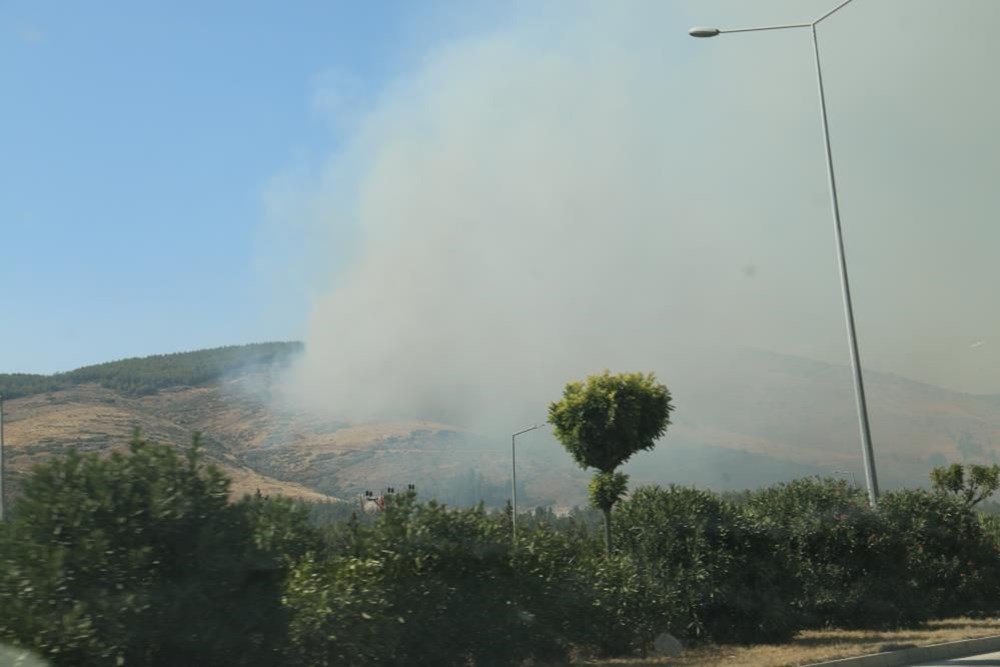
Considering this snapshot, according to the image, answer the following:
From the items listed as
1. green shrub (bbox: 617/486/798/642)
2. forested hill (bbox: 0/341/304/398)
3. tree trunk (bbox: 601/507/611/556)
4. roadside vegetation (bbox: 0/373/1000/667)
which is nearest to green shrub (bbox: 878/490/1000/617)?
roadside vegetation (bbox: 0/373/1000/667)

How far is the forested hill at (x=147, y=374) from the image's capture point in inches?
4107

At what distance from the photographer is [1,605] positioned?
7875 mm

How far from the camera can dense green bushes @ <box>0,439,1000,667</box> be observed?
813cm

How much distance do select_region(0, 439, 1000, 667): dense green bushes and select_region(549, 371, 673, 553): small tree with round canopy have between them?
1210 mm

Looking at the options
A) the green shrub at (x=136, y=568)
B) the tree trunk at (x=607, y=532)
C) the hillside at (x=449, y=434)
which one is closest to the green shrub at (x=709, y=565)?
the tree trunk at (x=607, y=532)

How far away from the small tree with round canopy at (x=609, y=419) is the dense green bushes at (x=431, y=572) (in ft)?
3.97

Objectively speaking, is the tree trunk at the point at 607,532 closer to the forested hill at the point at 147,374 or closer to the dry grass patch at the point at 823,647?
the dry grass patch at the point at 823,647

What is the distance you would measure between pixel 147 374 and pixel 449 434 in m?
40.3

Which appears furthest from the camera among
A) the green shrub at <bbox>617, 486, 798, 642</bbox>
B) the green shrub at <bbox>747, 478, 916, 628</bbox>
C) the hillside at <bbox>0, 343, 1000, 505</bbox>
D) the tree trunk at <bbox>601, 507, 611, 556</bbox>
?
the hillside at <bbox>0, 343, 1000, 505</bbox>

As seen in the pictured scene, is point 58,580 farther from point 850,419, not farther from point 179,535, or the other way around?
point 850,419

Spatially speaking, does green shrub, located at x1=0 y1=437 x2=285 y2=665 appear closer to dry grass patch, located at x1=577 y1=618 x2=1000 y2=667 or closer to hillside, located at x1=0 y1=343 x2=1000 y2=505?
dry grass patch, located at x1=577 y1=618 x2=1000 y2=667

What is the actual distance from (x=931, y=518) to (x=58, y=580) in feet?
48.7

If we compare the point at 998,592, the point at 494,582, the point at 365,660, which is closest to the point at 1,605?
the point at 365,660

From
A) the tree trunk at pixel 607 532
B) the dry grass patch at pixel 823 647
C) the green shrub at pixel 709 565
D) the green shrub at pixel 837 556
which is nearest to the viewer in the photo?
the dry grass patch at pixel 823 647
